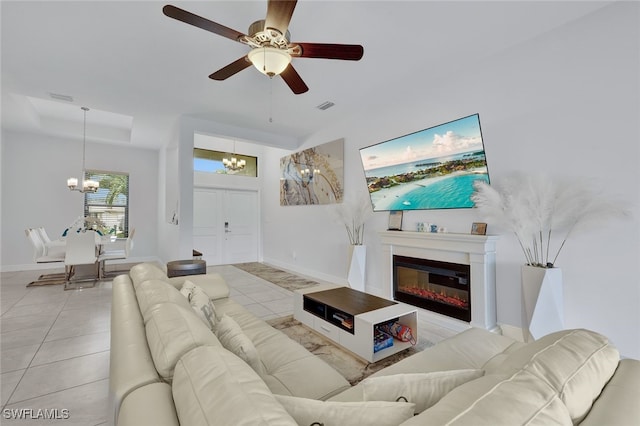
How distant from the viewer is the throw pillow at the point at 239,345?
1204 millimetres

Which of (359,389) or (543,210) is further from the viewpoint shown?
(543,210)

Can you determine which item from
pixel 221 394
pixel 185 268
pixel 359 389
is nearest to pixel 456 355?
pixel 359 389

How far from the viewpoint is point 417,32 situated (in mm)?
2557

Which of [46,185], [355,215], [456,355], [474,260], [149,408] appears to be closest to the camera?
[149,408]

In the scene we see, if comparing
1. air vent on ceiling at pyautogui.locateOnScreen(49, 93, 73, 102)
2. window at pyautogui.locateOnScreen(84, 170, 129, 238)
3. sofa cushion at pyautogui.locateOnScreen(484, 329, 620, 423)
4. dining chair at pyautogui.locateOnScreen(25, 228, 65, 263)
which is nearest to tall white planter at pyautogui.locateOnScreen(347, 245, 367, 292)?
sofa cushion at pyautogui.locateOnScreen(484, 329, 620, 423)

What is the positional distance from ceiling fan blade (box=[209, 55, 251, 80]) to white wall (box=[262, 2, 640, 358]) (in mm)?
1972

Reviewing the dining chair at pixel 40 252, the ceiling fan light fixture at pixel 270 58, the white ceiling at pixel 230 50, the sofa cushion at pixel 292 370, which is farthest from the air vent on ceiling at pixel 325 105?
the dining chair at pixel 40 252

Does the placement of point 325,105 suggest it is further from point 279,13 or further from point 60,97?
point 60,97

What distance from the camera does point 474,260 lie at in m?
2.92

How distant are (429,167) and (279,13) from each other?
7.98ft

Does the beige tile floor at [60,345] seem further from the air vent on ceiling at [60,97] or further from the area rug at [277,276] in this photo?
the air vent on ceiling at [60,97]

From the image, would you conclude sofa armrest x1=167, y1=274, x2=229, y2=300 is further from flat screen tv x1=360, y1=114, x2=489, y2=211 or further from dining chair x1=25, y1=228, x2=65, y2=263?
dining chair x1=25, y1=228, x2=65, y2=263

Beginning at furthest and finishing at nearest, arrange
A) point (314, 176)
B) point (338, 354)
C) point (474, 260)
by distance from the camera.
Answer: point (314, 176), point (474, 260), point (338, 354)

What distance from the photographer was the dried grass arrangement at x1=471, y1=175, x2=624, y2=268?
219 centimetres
